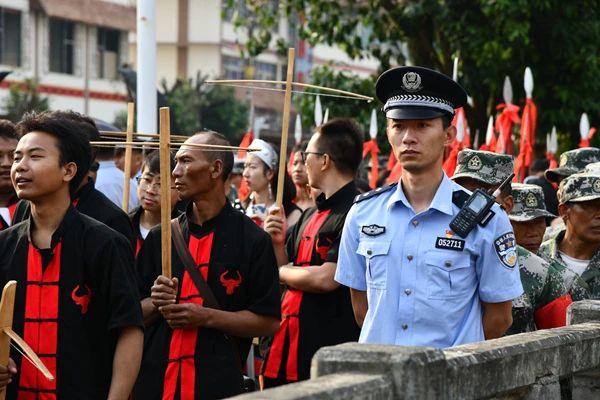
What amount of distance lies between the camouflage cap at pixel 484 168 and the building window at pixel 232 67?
4586cm

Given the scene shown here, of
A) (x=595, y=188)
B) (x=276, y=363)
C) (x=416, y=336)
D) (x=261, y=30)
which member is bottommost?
(x=276, y=363)

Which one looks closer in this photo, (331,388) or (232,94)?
(331,388)

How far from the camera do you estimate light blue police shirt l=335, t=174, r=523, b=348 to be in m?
5.10

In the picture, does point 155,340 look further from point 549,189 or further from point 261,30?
point 261,30

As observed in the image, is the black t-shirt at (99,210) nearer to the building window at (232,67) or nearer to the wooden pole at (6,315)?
the wooden pole at (6,315)

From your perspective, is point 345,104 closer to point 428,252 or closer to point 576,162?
point 576,162

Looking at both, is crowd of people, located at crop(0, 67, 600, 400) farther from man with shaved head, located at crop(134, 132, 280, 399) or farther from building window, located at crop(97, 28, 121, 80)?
building window, located at crop(97, 28, 121, 80)

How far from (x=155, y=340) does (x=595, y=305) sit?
6.58 ft

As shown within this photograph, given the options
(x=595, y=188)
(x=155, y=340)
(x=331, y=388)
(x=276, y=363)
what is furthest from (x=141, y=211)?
(x=331, y=388)

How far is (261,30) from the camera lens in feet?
68.2

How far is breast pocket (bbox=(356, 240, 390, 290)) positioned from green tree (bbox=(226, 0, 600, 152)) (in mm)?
12424

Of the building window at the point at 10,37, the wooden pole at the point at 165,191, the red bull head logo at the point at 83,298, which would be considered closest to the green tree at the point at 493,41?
the wooden pole at the point at 165,191

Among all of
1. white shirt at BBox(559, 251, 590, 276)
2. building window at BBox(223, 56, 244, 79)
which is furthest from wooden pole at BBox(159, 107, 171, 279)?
building window at BBox(223, 56, 244, 79)

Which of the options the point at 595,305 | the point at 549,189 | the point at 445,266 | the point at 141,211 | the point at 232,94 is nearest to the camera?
the point at 445,266
